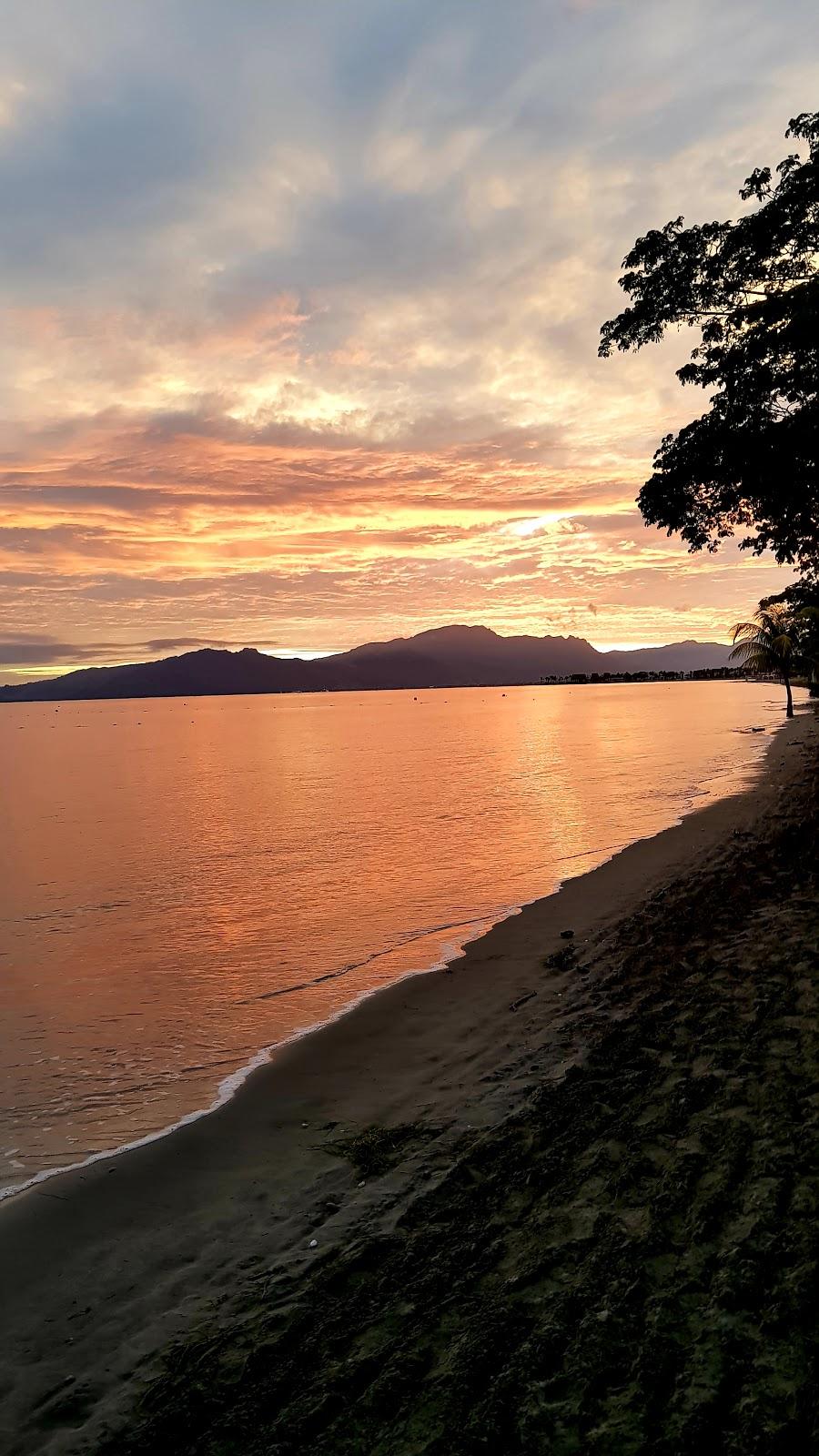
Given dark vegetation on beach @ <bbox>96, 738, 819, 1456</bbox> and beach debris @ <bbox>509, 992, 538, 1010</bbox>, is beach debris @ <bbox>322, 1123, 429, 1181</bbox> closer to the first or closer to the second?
dark vegetation on beach @ <bbox>96, 738, 819, 1456</bbox>

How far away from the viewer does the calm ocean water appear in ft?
34.0

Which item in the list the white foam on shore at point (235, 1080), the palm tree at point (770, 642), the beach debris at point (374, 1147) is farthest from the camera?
the palm tree at point (770, 642)

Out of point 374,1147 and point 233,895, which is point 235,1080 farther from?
point 233,895

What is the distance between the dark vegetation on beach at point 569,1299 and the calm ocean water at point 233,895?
3987mm

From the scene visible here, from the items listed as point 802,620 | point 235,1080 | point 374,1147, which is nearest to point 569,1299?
point 374,1147

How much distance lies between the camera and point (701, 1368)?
402 centimetres

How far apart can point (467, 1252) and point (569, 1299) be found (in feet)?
2.96

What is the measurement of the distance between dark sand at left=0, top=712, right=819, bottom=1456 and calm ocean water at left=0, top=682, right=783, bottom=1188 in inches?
69.2

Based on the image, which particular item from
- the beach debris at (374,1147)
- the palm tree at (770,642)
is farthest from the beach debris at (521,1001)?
the palm tree at (770,642)

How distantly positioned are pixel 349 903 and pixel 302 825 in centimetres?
1270

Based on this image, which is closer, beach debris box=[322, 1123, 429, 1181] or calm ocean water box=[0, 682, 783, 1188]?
beach debris box=[322, 1123, 429, 1181]

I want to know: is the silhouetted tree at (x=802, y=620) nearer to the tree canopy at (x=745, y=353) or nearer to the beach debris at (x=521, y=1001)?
the tree canopy at (x=745, y=353)

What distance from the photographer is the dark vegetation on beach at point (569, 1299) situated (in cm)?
392

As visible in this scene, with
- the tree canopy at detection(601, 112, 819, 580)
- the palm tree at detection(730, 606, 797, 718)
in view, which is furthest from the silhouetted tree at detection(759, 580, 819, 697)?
the tree canopy at detection(601, 112, 819, 580)
